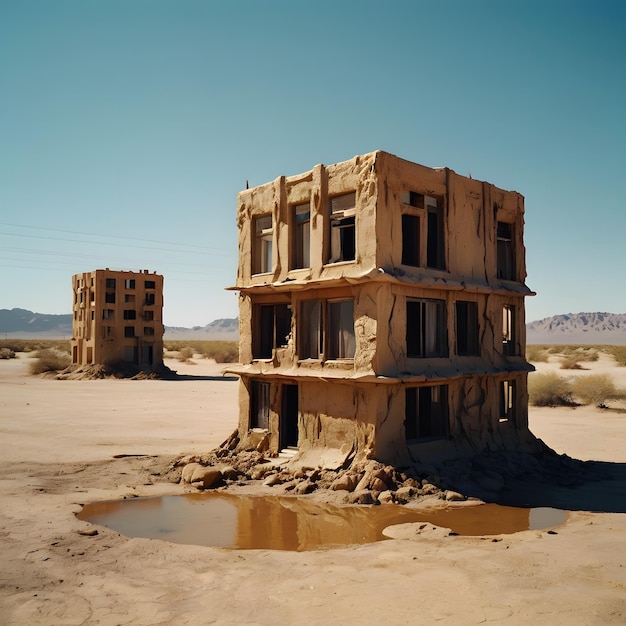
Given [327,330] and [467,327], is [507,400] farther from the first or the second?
[327,330]

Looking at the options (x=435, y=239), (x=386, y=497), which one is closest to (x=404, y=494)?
(x=386, y=497)

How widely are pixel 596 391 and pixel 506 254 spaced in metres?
12.8

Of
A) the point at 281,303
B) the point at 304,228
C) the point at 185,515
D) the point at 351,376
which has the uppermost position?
the point at 304,228

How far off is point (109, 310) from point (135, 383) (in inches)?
277

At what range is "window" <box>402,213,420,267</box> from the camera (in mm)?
16350

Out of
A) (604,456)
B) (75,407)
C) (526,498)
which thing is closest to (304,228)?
(526,498)

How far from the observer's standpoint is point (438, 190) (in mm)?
16812

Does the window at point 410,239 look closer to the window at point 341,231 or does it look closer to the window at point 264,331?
the window at point 341,231

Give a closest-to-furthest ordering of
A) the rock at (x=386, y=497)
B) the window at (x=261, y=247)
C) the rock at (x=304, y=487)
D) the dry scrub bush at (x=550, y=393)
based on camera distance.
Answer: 1. the rock at (x=386, y=497)
2. the rock at (x=304, y=487)
3. the window at (x=261, y=247)
4. the dry scrub bush at (x=550, y=393)

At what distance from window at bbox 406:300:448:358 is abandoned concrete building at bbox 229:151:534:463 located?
4 centimetres

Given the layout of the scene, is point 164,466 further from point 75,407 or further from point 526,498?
point 75,407

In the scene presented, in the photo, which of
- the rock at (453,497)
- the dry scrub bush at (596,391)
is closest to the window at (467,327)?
the rock at (453,497)

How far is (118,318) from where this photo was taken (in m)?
45.9

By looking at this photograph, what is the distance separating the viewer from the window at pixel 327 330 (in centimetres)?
1577
